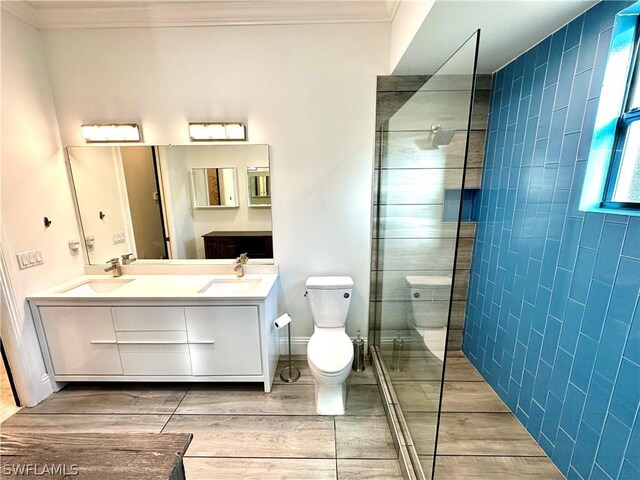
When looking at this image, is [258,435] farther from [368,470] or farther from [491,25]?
[491,25]

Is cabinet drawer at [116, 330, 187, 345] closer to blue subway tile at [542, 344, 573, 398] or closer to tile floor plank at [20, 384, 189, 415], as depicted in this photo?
A: tile floor plank at [20, 384, 189, 415]

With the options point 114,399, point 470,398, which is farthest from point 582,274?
point 114,399

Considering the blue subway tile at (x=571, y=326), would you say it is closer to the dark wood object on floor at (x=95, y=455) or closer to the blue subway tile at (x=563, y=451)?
the blue subway tile at (x=563, y=451)

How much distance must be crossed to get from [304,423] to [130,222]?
86.0 inches

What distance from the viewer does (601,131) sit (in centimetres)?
130

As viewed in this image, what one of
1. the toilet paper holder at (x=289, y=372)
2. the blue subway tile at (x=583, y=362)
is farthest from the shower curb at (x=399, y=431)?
the blue subway tile at (x=583, y=362)

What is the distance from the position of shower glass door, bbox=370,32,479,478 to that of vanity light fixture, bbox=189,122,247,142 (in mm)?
1130

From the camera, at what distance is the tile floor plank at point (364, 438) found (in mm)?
1604

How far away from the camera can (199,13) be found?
1966 millimetres

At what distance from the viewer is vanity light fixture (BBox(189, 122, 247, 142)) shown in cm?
215

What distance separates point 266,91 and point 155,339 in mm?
2080

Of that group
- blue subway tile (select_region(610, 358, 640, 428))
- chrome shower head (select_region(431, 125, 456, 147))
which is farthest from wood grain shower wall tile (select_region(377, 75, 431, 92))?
blue subway tile (select_region(610, 358, 640, 428))

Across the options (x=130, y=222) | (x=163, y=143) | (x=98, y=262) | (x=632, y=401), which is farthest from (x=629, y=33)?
(x=98, y=262)

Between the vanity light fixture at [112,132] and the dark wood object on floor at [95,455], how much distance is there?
2050 mm
